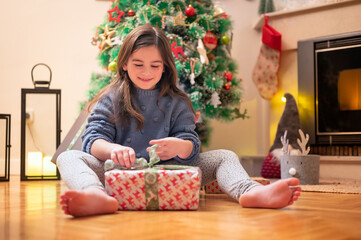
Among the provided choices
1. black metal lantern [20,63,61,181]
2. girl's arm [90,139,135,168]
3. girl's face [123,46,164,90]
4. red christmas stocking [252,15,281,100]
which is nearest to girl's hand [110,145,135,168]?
girl's arm [90,139,135,168]

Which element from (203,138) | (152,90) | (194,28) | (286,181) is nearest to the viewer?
(286,181)

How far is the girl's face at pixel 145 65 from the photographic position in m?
1.30

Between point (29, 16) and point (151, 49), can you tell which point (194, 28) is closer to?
point (151, 49)

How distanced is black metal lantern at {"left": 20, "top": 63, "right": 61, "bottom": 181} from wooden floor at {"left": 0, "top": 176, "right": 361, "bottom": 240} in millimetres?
1087

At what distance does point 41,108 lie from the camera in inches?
92.5

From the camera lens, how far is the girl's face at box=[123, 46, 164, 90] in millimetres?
1305

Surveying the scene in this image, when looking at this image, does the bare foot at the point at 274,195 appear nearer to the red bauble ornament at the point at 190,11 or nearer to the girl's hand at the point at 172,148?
the girl's hand at the point at 172,148

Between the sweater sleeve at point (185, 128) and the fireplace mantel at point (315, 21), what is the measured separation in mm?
1668

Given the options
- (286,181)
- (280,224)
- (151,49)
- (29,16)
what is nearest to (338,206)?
(286,181)

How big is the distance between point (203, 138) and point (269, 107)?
0.70 m

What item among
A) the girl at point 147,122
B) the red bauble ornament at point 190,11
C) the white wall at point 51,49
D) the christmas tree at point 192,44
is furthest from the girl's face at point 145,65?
the white wall at point 51,49

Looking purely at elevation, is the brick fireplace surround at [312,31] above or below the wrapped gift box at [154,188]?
above

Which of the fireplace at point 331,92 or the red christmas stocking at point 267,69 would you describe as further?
the red christmas stocking at point 267,69

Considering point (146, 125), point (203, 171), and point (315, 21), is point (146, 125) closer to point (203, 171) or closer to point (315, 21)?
point (203, 171)
